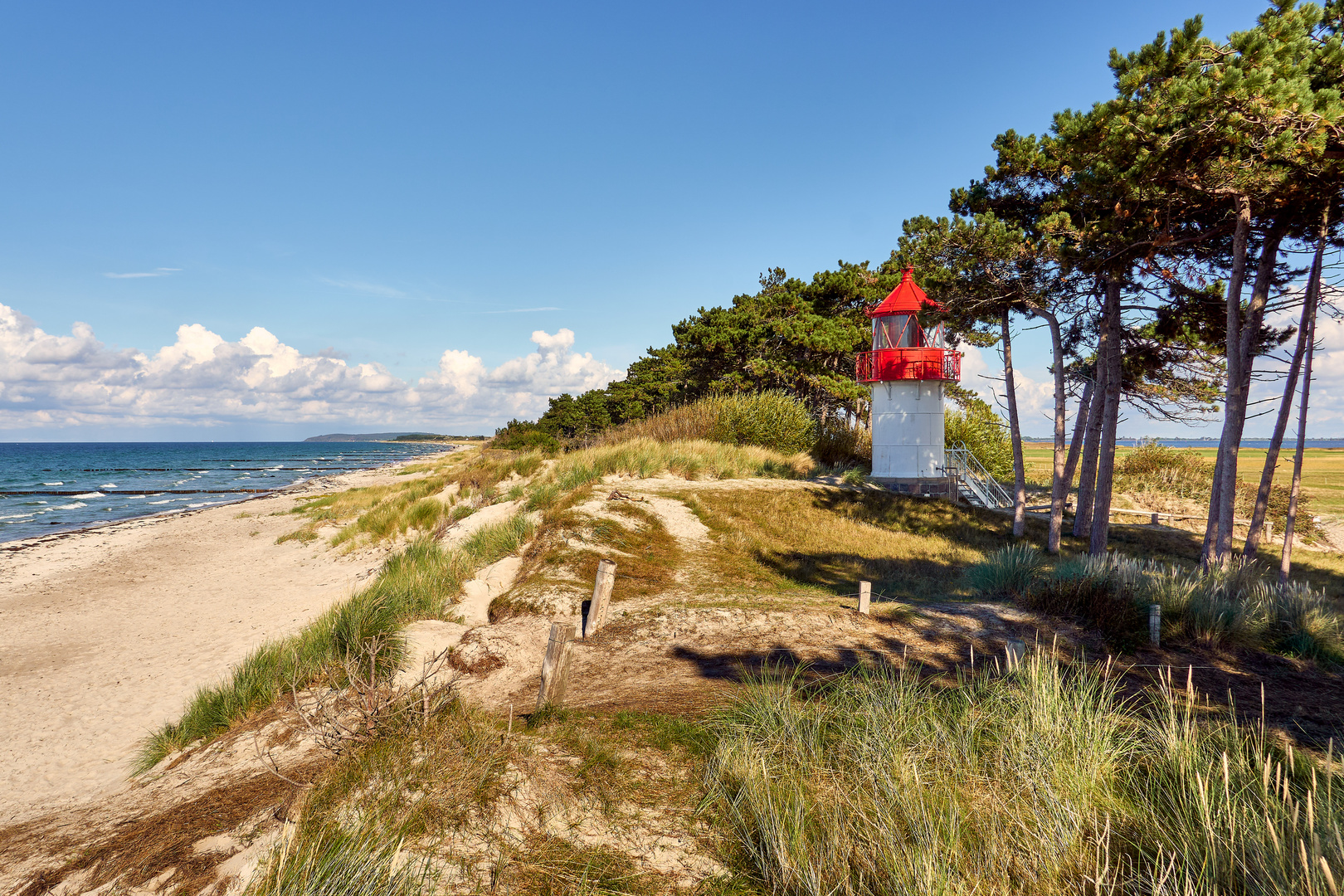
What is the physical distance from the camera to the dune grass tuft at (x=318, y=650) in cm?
670

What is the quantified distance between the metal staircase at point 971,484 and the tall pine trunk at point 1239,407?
9688 mm

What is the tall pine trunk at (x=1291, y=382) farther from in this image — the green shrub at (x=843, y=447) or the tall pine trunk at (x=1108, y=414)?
the green shrub at (x=843, y=447)

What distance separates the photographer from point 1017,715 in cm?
423

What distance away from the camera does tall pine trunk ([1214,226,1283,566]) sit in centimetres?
1247

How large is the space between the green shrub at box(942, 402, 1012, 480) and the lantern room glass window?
301 inches

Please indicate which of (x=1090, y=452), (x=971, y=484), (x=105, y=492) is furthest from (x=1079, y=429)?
(x=105, y=492)

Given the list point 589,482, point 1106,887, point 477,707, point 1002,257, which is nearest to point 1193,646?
point 1106,887

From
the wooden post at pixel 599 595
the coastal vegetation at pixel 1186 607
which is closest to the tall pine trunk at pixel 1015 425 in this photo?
the coastal vegetation at pixel 1186 607

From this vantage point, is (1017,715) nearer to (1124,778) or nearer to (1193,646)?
(1124,778)

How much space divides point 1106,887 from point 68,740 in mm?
10574

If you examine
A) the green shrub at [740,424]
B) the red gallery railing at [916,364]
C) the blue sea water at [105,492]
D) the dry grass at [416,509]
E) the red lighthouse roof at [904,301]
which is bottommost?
the blue sea water at [105,492]

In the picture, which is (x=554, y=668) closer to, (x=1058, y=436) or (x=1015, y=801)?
(x=1015, y=801)

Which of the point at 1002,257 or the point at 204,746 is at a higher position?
the point at 1002,257

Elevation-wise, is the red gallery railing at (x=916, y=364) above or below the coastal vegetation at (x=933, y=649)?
above
